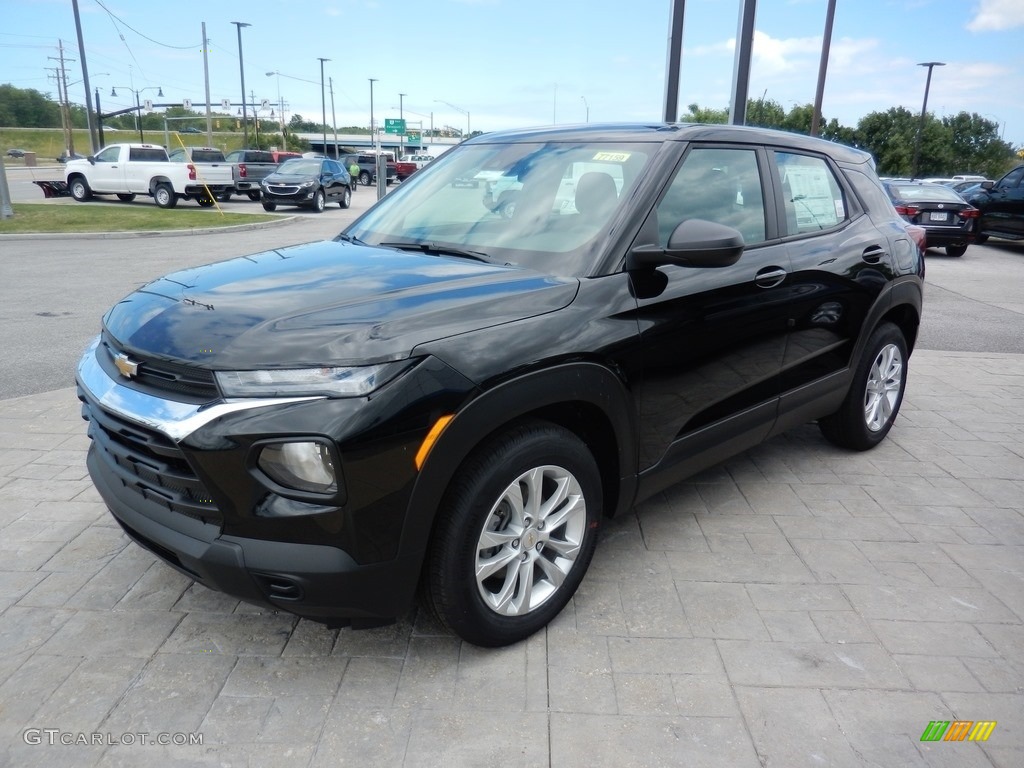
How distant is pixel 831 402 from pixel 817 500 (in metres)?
0.57

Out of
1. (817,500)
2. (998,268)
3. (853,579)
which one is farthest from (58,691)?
(998,268)

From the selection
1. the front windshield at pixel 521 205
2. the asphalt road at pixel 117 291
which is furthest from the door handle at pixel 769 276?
the asphalt road at pixel 117 291

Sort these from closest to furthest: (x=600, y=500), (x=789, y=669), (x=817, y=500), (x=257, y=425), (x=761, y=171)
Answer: (x=257, y=425) → (x=789, y=669) → (x=600, y=500) → (x=761, y=171) → (x=817, y=500)

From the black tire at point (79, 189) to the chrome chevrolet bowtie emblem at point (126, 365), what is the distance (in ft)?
84.5

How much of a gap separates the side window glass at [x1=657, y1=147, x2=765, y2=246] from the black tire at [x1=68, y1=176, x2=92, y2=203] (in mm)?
25858

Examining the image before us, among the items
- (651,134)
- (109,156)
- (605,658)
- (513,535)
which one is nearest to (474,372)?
(513,535)

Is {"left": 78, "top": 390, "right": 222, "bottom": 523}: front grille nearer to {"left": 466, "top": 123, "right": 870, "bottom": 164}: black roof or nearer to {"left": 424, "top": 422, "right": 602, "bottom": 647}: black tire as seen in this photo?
{"left": 424, "top": 422, "right": 602, "bottom": 647}: black tire

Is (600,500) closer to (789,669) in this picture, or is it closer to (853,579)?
(789,669)

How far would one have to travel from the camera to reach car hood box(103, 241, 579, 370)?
2.34 meters

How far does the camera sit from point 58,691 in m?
2.61

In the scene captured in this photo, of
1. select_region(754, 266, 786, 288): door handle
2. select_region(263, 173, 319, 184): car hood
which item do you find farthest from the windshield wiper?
select_region(263, 173, 319, 184): car hood

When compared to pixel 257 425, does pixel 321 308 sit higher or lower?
higher

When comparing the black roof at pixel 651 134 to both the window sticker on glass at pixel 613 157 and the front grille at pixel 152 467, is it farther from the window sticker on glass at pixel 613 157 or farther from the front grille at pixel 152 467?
the front grille at pixel 152 467

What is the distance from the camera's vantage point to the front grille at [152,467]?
2.37 m
